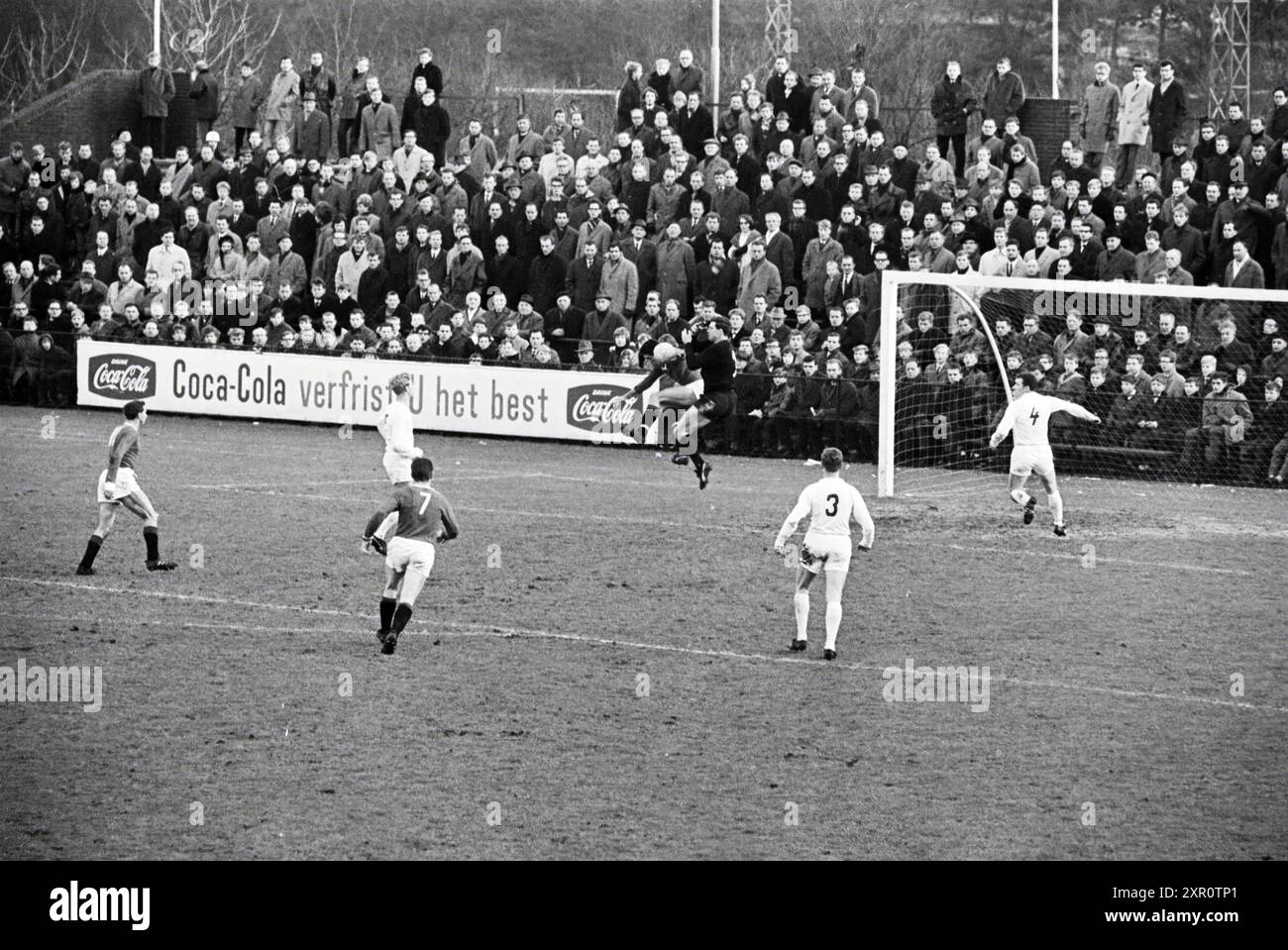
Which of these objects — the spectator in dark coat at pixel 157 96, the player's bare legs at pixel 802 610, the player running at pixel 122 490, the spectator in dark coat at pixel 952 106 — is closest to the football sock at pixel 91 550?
the player running at pixel 122 490

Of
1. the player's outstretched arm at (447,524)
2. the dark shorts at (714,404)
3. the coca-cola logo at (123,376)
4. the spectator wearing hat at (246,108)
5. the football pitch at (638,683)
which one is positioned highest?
the spectator wearing hat at (246,108)

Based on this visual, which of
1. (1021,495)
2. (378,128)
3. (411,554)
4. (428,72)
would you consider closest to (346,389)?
(378,128)

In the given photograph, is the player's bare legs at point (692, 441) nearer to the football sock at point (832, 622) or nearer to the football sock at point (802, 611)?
the football sock at point (802, 611)

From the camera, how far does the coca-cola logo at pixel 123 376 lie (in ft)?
99.2

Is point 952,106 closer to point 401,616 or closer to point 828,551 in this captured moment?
point 828,551

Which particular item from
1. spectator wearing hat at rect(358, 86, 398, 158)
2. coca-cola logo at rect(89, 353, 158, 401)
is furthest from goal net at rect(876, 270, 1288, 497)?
coca-cola logo at rect(89, 353, 158, 401)

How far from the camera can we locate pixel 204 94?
35.8 metres

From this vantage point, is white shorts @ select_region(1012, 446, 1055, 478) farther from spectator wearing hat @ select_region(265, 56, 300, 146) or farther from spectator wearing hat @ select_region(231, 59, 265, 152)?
spectator wearing hat @ select_region(231, 59, 265, 152)

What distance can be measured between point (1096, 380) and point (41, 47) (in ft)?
137

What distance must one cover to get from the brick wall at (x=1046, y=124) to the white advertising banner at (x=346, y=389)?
827cm

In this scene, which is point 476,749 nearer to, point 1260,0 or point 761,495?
point 761,495

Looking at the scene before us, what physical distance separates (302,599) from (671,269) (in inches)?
468

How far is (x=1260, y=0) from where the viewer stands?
52.2 m

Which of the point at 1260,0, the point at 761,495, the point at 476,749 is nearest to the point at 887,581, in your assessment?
the point at 761,495
